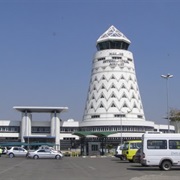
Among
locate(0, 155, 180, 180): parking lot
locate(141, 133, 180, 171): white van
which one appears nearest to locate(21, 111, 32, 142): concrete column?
locate(0, 155, 180, 180): parking lot

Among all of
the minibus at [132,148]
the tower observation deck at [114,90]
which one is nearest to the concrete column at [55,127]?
the tower observation deck at [114,90]

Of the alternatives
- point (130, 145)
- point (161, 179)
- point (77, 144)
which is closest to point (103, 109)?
point (77, 144)

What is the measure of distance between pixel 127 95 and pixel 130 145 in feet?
213

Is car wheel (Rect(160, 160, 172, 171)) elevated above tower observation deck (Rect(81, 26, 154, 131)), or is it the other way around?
tower observation deck (Rect(81, 26, 154, 131))

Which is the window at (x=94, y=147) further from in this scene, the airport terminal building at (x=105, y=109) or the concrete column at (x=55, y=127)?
the concrete column at (x=55, y=127)

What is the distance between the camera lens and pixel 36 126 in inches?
4131

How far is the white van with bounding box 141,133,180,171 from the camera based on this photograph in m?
24.2

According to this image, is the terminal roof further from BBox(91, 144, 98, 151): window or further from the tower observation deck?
BBox(91, 144, 98, 151): window

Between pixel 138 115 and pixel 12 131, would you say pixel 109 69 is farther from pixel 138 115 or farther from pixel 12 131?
pixel 12 131

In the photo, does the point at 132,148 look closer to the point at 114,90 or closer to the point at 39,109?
the point at 114,90

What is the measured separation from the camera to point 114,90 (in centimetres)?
10144

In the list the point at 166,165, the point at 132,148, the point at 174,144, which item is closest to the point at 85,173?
the point at 166,165

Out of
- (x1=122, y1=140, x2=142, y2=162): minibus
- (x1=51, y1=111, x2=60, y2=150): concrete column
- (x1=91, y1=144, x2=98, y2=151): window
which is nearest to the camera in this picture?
(x1=122, y1=140, x2=142, y2=162): minibus

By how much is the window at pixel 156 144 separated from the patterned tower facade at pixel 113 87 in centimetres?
7450
